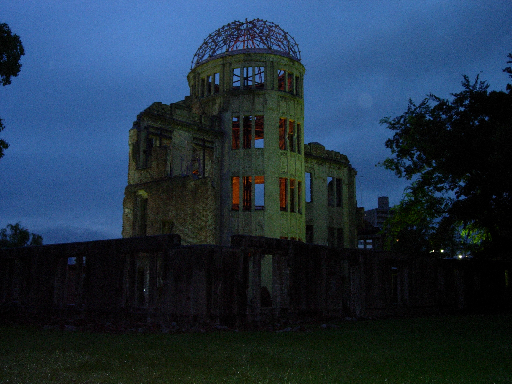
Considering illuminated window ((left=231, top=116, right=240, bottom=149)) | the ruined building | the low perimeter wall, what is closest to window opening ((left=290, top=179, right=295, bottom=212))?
the ruined building

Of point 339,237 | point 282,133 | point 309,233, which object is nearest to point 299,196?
point 282,133

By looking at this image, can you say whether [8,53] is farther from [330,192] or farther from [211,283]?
[330,192]

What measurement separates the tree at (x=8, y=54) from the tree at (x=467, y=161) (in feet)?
54.0

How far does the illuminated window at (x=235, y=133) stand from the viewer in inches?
1203

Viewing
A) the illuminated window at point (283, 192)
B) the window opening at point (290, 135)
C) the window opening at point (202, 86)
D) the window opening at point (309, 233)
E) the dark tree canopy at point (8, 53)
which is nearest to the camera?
the dark tree canopy at point (8, 53)

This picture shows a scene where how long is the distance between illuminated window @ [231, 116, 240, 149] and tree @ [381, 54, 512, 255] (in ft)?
29.9

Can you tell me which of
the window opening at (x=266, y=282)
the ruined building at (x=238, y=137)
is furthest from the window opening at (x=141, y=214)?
the window opening at (x=266, y=282)

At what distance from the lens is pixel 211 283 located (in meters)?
15.0

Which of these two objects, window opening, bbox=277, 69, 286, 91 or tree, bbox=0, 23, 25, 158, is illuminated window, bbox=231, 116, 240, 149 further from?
tree, bbox=0, 23, 25, 158

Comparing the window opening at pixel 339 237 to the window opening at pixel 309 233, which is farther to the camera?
the window opening at pixel 339 237

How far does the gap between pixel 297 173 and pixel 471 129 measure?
36.6 ft

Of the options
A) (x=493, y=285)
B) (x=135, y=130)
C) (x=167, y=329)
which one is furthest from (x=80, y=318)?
(x=493, y=285)

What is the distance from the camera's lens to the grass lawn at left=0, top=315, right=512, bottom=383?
7.65m

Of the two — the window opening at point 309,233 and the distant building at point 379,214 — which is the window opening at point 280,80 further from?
the distant building at point 379,214
